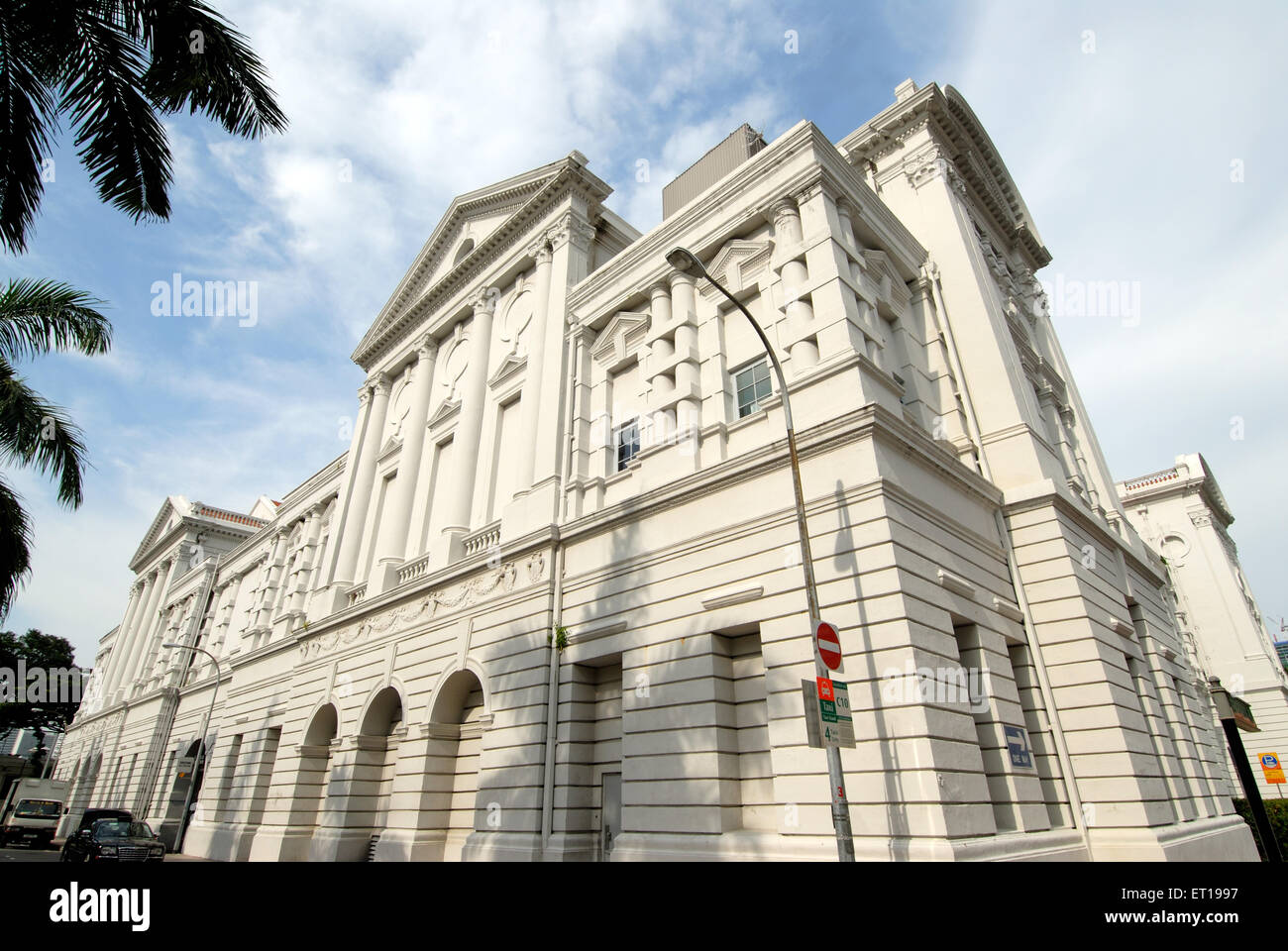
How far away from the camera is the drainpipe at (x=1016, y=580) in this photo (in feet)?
41.5

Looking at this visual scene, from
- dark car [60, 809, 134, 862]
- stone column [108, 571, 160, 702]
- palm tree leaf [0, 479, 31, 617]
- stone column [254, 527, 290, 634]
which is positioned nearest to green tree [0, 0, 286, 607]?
palm tree leaf [0, 479, 31, 617]

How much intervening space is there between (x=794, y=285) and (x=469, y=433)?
12564 mm

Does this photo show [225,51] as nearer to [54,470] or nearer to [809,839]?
[54,470]

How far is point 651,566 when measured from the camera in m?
14.7

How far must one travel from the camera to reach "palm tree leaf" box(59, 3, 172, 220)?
10.7 metres

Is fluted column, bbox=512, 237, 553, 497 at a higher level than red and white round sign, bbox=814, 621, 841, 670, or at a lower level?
higher

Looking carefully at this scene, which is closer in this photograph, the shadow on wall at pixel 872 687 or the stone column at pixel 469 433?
the shadow on wall at pixel 872 687

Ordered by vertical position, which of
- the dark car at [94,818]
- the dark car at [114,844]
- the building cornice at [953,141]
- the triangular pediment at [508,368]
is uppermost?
the building cornice at [953,141]

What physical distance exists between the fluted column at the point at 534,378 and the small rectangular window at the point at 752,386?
6.65m

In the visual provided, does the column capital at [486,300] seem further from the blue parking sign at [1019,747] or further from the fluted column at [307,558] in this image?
the blue parking sign at [1019,747]

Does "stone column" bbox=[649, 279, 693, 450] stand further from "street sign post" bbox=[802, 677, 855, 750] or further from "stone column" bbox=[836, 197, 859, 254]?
"street sign post" bbox=[802, 677, 855, 750]

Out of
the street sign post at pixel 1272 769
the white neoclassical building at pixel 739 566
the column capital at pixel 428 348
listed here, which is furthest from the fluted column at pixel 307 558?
the street sign post at pixel 1272 769

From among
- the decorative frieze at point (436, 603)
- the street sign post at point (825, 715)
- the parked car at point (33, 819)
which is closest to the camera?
the street sign post at point (825, 715)

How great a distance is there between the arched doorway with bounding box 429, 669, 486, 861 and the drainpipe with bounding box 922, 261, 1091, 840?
12.5 meters
